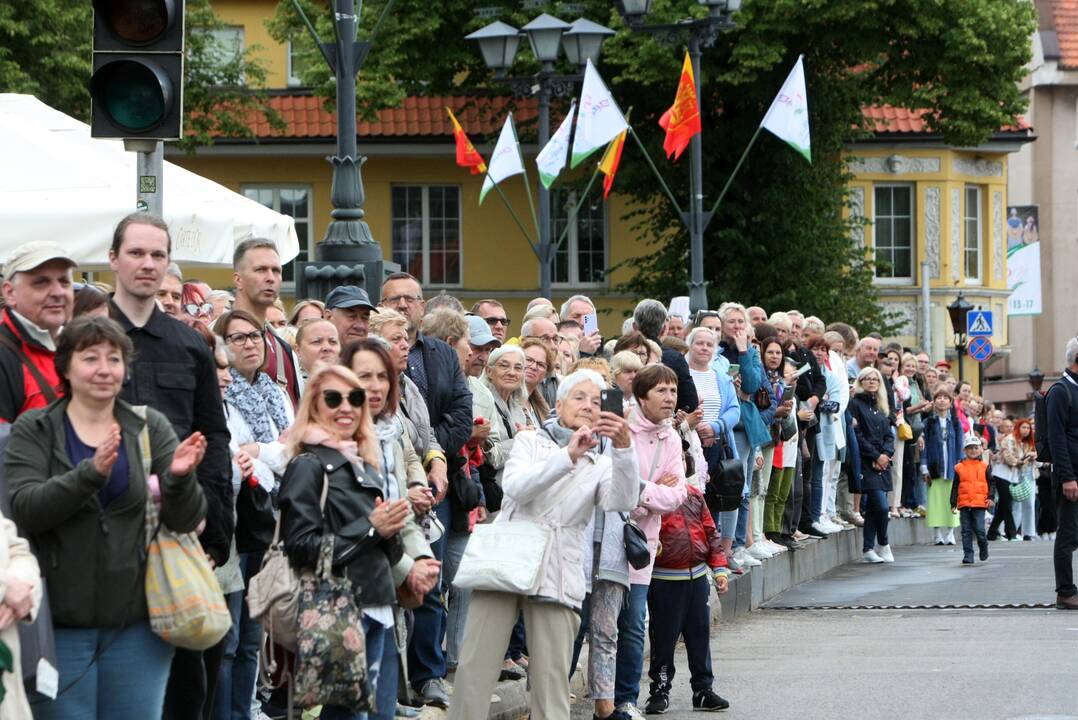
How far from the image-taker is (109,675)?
21.0 ft

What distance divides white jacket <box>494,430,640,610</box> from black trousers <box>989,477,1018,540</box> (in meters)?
24.5

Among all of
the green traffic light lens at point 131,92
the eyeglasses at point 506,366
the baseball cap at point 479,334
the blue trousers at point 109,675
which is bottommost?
the blue trousers at point 109,675

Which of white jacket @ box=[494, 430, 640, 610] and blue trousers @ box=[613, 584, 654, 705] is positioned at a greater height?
white jacket @ box=[494, 430, 640, 610]

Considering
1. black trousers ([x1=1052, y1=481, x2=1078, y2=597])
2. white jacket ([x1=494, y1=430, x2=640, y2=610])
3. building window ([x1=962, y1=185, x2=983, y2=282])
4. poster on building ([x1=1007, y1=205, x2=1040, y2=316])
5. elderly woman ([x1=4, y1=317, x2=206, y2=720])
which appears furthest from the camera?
poster on building ([x1=1007, y1=205, x2=1040, y2=316])

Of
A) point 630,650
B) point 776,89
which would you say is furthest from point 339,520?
point 776,89

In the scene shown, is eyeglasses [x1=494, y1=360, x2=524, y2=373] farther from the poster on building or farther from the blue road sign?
the poster on building

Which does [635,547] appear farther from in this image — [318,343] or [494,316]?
[494,316]

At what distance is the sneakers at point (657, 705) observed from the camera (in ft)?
37.0

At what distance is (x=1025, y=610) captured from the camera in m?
16.6

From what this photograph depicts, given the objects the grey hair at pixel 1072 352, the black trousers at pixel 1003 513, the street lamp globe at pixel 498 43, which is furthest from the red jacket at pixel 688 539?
the black trousers at pixel 1003 513

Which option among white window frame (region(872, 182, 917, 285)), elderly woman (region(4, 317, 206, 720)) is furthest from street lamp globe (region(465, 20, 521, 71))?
white window frame (region(872, 182, 917, 285))

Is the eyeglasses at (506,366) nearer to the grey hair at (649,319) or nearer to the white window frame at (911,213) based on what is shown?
the grey hair at (649,319)

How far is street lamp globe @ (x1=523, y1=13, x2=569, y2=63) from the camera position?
21.2 m

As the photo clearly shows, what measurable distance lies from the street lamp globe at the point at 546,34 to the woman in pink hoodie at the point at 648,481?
36.3 ft
